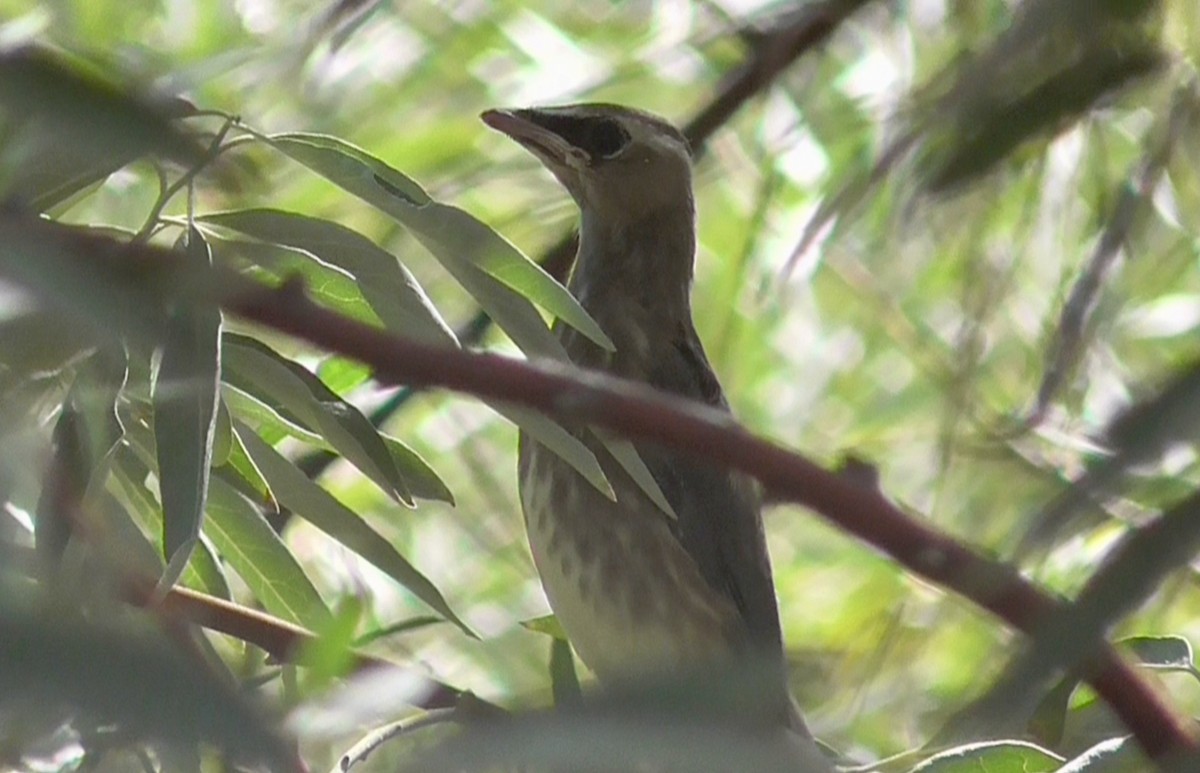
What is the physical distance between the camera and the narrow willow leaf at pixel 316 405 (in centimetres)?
155

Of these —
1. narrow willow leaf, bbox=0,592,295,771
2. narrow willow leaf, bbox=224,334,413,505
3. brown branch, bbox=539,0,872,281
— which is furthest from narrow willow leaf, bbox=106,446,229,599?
narrow willow leaf, bbox=0,592,295,771

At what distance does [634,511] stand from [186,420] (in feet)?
3.68

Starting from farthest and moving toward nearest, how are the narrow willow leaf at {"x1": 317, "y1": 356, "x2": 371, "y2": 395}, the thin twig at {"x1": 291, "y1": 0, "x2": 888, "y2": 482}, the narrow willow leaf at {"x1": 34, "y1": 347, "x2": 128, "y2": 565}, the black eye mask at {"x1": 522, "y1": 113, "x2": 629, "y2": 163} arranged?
Result: the black eye mask at {"x1": 522, "y1": 113, "x2": 629, "y2": 163}
the narrow willow leaf at {"x1": 317, "y1": 356, "x2": 371, "y2": 395}
the thin twig at {"x1": 291, "y1": 0, "x2": 888, "y2": 482}
the narrow willow leaf at {"x1": 34, "y1": 347, "x2": 128, "y2": 565}

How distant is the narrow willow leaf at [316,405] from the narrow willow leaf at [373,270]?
96 mm

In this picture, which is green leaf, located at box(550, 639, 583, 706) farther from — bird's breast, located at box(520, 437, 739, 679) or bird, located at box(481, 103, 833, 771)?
bird's breast, located at box(520, 437, 739, 679)

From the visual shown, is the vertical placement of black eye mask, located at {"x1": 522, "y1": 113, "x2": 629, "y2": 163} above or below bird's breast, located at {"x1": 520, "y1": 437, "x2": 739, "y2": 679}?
above

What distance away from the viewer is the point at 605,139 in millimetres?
2814

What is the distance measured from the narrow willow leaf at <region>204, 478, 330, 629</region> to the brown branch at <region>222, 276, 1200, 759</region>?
1063mm

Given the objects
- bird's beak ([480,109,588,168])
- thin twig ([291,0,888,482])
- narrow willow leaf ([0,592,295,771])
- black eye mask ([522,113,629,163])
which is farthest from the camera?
black eye mask ([522,113,629,163])


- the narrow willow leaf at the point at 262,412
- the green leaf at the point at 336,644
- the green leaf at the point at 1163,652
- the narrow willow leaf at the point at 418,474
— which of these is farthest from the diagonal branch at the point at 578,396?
the narrow willow leaf at the point at 418,474

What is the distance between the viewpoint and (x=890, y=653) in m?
2.54

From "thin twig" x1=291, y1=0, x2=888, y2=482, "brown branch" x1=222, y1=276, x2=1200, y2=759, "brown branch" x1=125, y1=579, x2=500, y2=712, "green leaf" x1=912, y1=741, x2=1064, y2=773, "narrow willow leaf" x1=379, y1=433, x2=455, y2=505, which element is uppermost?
"thin twig" x1=291, y1=0, x2=888, y2=482

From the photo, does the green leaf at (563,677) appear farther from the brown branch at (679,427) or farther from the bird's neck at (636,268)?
the bird's neck at (636,268)

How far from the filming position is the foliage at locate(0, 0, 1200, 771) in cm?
71
